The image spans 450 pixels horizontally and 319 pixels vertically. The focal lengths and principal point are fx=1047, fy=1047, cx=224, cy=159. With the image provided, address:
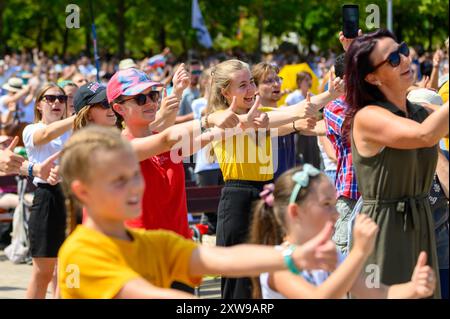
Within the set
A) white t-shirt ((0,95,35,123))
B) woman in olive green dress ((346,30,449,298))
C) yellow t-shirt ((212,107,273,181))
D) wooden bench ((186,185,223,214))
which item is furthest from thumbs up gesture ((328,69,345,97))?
white t-shirt ((0,95,35,123))

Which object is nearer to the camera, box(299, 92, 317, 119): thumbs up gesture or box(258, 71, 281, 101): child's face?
box(299, 92, 317, 119): thumbs up gesture

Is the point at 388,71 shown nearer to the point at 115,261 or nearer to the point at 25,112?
the point at 115,261

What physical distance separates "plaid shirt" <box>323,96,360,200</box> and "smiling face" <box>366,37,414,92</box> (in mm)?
1793

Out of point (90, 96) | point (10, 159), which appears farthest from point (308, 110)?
point (10, 159)

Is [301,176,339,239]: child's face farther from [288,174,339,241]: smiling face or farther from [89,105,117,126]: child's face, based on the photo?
[89,105,117,126]: child's face

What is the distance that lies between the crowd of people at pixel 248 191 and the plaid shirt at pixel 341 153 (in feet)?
0.04

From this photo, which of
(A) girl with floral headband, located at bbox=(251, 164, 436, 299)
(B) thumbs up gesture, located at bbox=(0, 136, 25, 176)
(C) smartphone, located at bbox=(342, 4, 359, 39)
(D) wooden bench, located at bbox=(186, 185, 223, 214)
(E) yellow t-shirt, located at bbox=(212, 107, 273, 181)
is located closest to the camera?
(A) girl with floral headband, located at bbox=(251, 164, 436, 299)

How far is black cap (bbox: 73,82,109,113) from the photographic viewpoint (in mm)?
6203

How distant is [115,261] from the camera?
3.38 m

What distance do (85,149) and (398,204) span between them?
1719mm

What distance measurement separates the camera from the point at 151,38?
180ft

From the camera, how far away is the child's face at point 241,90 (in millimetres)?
6645

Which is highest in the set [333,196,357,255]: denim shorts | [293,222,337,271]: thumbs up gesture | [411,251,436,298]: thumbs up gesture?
[293,222,337,271]: thumbs up gesture

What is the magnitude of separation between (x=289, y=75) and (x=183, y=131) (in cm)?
1145
